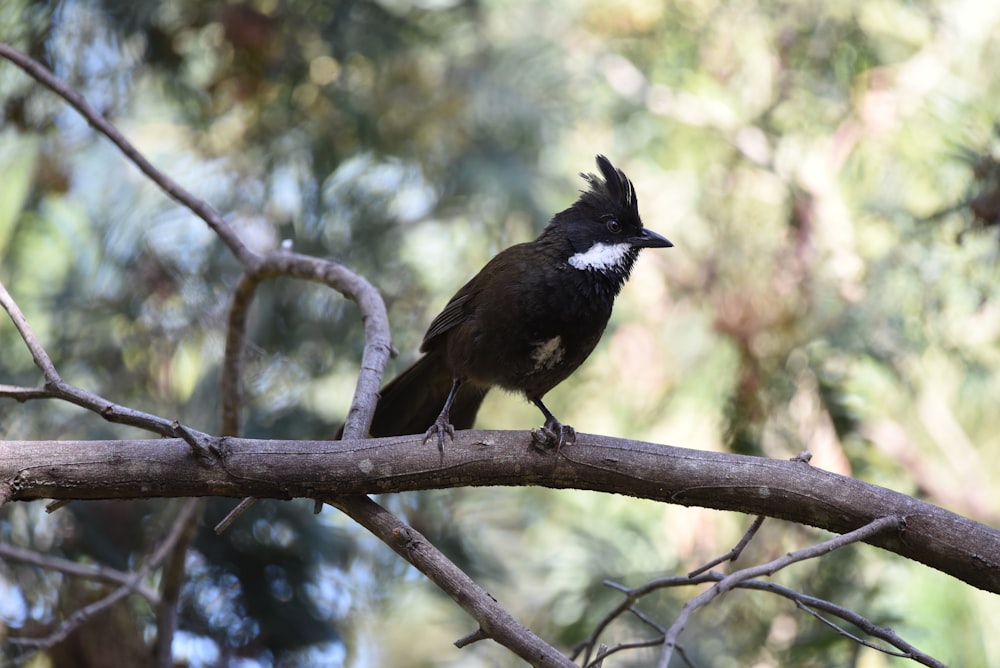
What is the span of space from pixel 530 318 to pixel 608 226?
0.66 m

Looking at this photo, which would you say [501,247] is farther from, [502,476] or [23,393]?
[23,393]

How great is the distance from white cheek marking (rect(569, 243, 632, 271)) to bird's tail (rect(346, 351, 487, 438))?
0.62m

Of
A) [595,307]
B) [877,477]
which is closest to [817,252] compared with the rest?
[877,477]

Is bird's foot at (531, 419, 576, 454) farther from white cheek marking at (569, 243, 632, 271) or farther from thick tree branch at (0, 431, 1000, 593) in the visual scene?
white cheek marking at (569, 243, 632, 271)

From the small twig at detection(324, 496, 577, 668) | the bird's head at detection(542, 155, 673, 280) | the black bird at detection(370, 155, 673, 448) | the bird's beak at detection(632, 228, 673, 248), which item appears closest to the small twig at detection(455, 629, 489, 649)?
the small twig at detection(324, 496, 577, 668)

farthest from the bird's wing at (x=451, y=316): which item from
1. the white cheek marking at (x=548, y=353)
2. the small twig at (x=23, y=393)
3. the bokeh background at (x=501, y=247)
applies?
the small twig at (x=23, y=393)

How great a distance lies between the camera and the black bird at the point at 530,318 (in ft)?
11.6

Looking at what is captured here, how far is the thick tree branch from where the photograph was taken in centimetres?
249

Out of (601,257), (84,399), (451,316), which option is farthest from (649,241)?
(84,399)

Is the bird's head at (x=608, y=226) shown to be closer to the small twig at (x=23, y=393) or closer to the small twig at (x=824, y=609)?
the small twig at (x=824, y=609)

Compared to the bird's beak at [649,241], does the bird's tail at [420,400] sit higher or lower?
lower

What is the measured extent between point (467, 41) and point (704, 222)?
1.65m

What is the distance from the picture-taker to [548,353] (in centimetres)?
356

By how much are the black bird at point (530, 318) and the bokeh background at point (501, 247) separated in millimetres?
732
